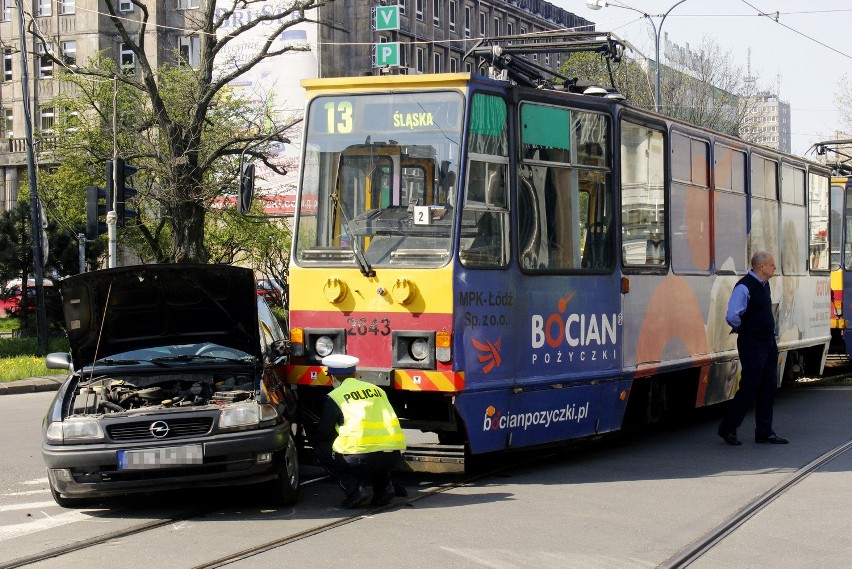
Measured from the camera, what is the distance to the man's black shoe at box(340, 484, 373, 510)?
28.8 feet

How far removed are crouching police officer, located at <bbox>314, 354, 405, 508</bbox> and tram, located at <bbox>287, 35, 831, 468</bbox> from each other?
72 cm

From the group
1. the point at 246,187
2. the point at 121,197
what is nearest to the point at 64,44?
the point at 121,197

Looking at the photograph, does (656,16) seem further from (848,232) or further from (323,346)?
(323,346)

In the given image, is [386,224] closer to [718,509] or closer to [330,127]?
[330,127]

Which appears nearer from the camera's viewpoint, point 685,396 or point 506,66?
point 506,66

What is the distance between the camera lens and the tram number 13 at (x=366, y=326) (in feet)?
32.1

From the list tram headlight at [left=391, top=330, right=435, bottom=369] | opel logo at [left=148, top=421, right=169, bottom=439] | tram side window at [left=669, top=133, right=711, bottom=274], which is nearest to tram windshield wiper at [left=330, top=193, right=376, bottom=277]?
tram headlight at [left=391, top=330, right=435, bottom=369]

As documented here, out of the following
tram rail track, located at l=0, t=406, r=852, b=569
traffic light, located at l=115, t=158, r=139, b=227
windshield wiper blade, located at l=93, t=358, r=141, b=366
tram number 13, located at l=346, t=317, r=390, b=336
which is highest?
traffic light, located at l=115, t=158, r=139, b=227

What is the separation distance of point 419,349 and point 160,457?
225cm

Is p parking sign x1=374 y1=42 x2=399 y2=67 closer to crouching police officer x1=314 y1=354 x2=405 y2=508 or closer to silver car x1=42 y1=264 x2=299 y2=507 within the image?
silver car x1=42 y1=264 x2=299 y2=507

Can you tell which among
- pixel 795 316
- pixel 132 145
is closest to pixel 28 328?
pixel 132 145

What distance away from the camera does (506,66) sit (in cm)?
1131

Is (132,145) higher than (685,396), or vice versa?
(132,145)

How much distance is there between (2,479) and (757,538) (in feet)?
20.8
